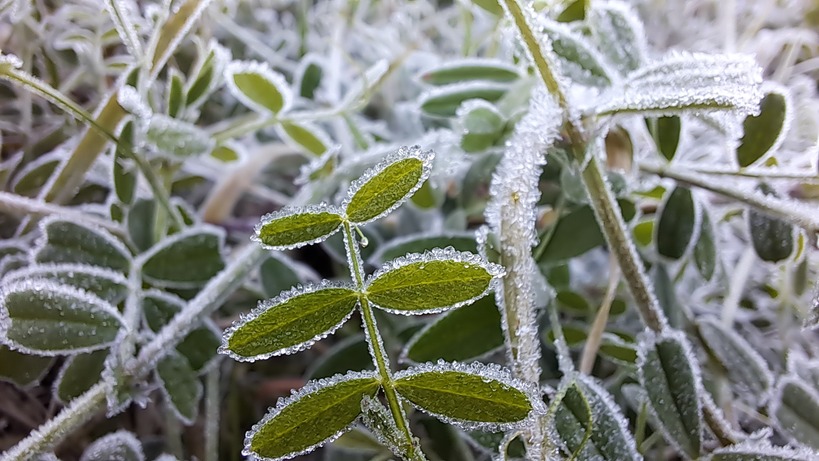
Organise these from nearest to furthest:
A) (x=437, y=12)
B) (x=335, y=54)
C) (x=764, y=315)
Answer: (x=764, y=315)
(x=335, y=54)
(x=437, y=12)

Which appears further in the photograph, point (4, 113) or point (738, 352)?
point (4, 113)

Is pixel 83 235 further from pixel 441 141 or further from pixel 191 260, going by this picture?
pixel 441 141

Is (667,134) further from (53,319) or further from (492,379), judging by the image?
(53,319)

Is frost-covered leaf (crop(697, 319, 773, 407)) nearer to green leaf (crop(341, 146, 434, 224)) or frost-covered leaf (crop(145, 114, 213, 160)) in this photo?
green leaf (crop(341, 146, 434, 224))

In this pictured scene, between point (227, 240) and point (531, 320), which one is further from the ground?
point (227, 240)

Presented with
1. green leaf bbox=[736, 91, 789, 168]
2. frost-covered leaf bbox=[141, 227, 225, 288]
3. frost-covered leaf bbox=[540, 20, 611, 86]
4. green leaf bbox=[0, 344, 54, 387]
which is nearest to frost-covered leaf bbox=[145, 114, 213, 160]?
frost-covered leaf bbox=[141, 227, 225, 288]

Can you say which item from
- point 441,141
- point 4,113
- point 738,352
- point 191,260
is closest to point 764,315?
point 738,352

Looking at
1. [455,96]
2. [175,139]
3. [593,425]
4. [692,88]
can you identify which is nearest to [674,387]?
[593,425]
